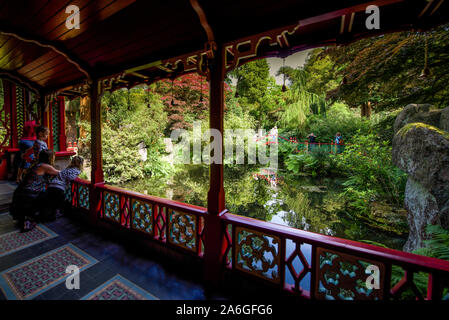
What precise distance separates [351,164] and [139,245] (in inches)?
307

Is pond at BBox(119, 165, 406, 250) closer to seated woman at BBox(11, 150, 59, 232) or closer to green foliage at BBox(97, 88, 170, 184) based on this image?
green foliage at BBox(97, 88, 170, 184)

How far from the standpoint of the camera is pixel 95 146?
3721mm

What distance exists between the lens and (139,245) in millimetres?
3102

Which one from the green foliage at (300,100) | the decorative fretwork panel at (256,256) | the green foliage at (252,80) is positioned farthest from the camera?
the green foliage at (252,80)

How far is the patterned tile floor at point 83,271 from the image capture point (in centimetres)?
214

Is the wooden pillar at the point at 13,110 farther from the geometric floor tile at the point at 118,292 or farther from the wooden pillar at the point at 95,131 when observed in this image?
the geometric floor tile at the point at 118,292

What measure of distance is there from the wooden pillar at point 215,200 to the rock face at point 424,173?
13.0 feet

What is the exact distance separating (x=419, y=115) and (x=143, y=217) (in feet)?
22.9

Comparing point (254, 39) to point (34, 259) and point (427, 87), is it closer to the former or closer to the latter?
point (34, 259)

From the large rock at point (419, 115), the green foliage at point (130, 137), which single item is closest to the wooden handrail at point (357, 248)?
the large rock at point (419, 115)

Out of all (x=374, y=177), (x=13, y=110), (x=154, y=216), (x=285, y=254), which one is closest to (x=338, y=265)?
(x=285, y=254)

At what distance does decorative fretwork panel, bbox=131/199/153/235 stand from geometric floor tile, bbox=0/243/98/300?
0.71m

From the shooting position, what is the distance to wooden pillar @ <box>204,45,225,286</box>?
2.28m

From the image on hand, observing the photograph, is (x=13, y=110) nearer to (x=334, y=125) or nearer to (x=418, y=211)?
(x=418, y=211)
